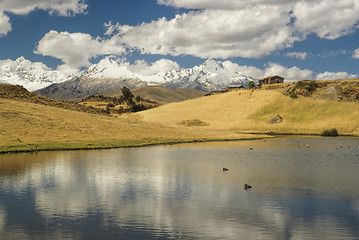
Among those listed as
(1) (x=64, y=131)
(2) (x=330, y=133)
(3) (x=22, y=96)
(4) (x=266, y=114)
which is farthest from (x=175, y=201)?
(4) (x=266, y=114)

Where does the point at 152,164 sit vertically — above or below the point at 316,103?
below

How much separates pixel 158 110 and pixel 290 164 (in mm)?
140673

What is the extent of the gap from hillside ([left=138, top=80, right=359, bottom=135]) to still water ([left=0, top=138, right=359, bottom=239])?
92.3m

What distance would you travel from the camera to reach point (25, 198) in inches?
1060

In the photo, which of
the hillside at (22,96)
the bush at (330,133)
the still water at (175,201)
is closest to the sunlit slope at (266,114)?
the bush at (330,133)

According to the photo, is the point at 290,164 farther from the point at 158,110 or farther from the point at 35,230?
the point at 158,110

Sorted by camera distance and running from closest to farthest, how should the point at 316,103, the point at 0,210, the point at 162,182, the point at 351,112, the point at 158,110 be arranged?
the point at 0,210, the point at 162,182, the point at 351,112, the point at 316,103, the point at 158,110

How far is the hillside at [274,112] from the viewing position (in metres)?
134

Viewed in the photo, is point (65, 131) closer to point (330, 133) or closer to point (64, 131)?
point (64, 131)

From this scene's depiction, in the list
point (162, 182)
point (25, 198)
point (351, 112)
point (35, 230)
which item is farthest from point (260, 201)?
point (351, 112)

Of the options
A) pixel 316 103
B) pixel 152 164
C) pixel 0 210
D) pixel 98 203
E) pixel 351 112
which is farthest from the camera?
pixel 316 103

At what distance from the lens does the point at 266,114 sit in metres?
150

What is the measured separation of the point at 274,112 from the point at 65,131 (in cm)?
9294

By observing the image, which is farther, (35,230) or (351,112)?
(351,112)
